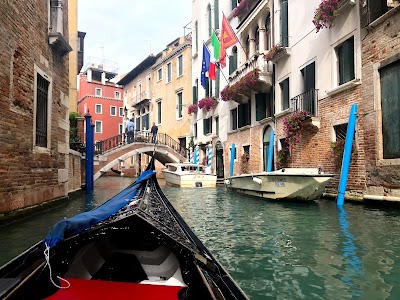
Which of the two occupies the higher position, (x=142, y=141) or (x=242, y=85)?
(x=242, y=85)

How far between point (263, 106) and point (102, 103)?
68.2 feet

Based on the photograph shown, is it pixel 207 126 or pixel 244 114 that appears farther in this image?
pixel 207 126

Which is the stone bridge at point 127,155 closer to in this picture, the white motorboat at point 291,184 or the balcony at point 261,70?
the balcony at point 261,70

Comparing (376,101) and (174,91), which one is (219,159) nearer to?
(174,91)

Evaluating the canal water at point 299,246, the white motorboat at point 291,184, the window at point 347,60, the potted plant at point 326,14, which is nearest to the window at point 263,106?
the white motorboat at point 291,184

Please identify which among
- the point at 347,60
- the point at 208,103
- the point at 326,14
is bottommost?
the point at 347,60

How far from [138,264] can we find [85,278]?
33 cm

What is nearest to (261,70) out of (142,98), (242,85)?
(242,85)

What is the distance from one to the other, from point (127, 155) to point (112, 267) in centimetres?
1391

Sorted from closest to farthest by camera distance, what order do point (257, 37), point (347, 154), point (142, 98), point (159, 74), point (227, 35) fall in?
1. point (347, 154)
2. point (227, 35)
3. point (257, 37)
4. point (159, 74)
5. point (142, 98)

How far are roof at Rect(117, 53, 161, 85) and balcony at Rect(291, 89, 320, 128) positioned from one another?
52.8 feet

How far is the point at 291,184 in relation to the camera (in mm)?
Result: 7250

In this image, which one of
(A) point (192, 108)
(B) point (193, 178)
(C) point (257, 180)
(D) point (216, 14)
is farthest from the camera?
(A) point (192, 108)

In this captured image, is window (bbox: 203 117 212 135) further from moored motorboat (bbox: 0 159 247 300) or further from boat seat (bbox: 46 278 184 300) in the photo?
boat seat (bbox: 46 278 184 300)
